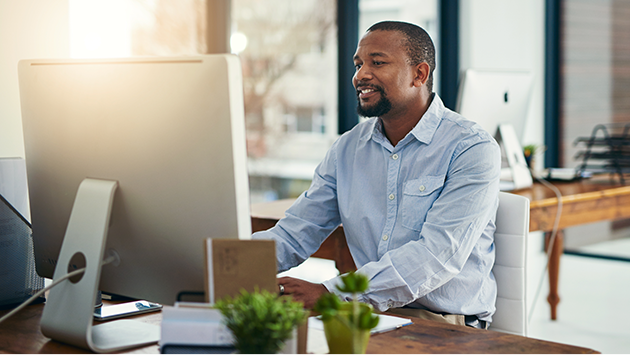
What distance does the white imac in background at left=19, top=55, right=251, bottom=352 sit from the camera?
0.86 m

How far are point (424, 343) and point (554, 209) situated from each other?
5.24ft

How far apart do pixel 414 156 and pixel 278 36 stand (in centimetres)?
201

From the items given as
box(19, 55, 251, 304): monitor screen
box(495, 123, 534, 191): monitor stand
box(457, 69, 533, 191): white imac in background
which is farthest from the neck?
box(495, 123, 534, 191): monitor stand

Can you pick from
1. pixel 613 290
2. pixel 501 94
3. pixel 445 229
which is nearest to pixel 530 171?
pixel 501 94

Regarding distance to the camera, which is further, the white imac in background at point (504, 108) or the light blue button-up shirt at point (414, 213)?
the white imac in background at point (504, 108)

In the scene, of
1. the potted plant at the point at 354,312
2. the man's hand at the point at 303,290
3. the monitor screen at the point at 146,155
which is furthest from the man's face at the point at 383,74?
the potted plant at the point at 354,312

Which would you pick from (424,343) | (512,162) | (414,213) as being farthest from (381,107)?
(512,162)

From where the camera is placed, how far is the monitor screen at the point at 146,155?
2.79ft

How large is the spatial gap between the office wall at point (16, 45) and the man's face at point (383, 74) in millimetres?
879

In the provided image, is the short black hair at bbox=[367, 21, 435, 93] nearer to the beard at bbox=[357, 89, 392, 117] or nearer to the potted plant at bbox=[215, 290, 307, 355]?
the beard at bbox=[357, 89, 392, 117]

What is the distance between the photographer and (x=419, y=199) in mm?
1522

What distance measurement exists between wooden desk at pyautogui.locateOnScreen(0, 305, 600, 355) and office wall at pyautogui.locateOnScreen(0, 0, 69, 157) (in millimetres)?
701

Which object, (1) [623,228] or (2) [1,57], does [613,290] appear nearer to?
(1) [623,228]

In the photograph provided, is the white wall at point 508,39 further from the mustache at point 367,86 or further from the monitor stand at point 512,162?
the mustache at point 367,86
